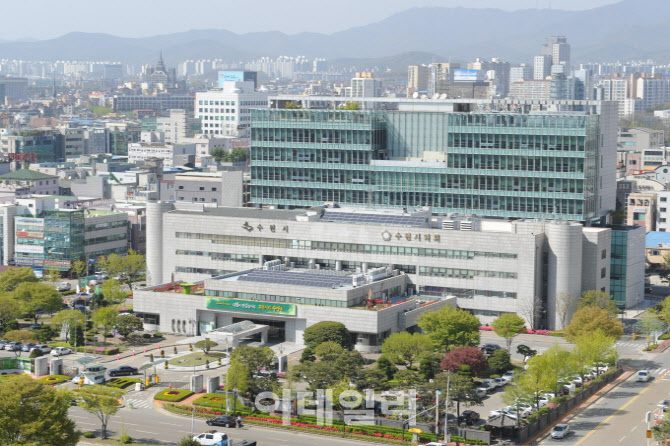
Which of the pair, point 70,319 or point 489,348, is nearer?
point 489,348

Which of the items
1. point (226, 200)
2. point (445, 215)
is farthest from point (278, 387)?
point (226, 200)

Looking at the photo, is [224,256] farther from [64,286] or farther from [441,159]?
[441,159]

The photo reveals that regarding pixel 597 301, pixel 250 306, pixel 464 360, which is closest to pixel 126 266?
pixel 250 306

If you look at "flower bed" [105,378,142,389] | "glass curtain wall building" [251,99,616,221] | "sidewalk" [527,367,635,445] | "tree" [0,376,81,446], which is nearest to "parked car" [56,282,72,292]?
"glass curtain wall building" [251,99,616,221]

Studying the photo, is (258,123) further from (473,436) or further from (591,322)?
(473,436)

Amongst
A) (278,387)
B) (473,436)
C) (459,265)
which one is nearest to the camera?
(473,436)
